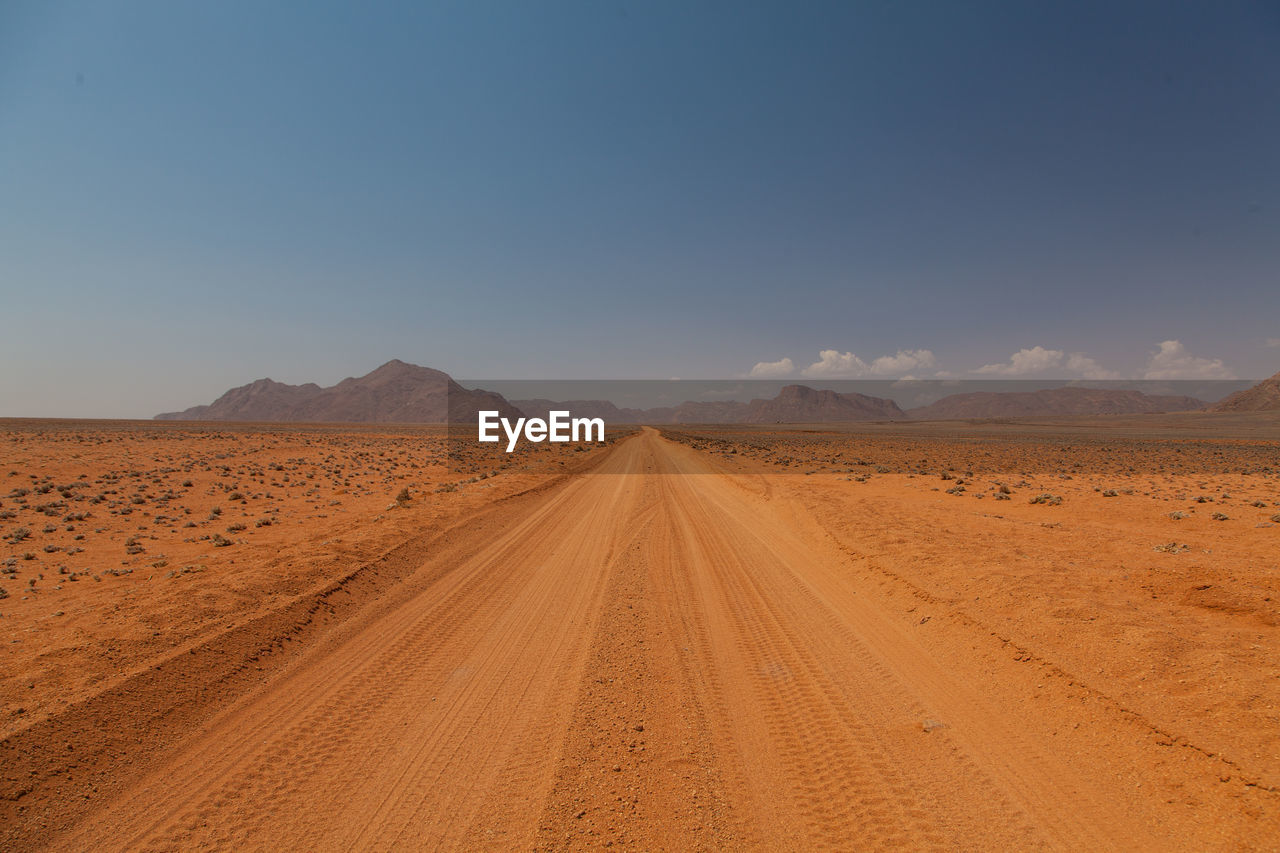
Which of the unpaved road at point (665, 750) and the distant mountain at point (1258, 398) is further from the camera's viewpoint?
the distant mountain at point (1258, 398)

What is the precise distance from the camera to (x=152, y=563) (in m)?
9.41

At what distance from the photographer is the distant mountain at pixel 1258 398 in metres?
159

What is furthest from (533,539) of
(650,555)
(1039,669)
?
(1039,669)

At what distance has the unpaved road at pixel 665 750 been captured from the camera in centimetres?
347

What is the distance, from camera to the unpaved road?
3471 mm

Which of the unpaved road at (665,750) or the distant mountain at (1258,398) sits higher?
the distant mountain at (1258,398)

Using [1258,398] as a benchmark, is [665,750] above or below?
below

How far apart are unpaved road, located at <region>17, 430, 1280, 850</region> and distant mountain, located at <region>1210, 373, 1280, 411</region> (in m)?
229

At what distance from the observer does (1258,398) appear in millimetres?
164625

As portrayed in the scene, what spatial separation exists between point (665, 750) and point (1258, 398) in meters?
251

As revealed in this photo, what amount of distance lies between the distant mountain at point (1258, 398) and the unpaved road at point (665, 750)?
229 metres

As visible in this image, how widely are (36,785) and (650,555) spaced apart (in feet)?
26.0

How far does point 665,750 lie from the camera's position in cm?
430

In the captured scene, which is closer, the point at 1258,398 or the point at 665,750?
the point at 665,750
